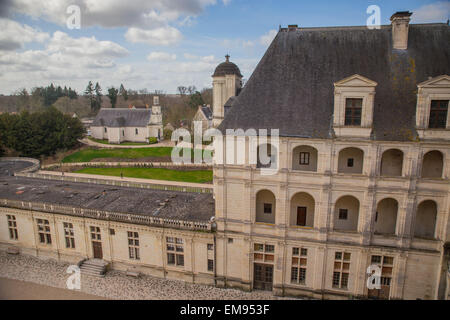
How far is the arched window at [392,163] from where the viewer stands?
904 inches

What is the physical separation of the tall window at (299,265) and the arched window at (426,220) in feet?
28.0

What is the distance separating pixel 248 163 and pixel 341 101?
8056 millimetres

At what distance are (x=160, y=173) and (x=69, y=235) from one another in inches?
1125

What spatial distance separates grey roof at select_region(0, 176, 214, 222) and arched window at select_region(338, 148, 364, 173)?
12.0 metres

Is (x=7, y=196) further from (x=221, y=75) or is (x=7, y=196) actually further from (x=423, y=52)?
(x=423, y=52)

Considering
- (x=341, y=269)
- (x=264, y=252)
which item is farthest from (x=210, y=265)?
(x=341, y=269)

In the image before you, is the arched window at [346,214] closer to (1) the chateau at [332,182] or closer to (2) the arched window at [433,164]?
(1) the chateau at [332,182]

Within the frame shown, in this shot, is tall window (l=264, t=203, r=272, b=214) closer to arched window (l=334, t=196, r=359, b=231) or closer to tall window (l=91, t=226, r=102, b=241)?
arched window (l=334, t=196, r=359, b=231)

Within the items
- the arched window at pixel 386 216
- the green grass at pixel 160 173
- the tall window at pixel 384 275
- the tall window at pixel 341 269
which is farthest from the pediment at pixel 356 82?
the green grass at pixel 160 173

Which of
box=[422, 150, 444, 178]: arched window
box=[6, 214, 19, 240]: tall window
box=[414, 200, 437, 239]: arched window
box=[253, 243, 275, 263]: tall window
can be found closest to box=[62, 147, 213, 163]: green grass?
box=[6, 214, 19, 240]: tall window

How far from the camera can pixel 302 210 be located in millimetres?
25078

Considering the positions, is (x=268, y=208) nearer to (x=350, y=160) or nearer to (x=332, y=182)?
(x=332, y=182)

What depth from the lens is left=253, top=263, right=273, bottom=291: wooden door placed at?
82.3 feet
